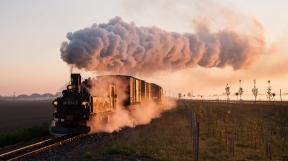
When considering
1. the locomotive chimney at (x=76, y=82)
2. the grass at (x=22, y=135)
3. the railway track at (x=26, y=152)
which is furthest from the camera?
the locomotive chimney at (x=76, y=82)

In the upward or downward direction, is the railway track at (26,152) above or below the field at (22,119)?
above

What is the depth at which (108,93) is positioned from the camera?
29375mm

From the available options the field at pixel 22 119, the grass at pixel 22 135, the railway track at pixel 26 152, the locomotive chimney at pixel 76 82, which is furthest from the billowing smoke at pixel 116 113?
the field at pixel 22 119

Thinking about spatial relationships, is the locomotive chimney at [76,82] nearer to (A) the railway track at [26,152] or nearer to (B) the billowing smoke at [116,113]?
(B) the billowing smoke at [116,113]

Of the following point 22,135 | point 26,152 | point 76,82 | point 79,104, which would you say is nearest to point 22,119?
point 22,135

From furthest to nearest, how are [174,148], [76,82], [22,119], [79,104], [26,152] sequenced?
[22,119], [76,82], [79,104], [174,148], [26,152]

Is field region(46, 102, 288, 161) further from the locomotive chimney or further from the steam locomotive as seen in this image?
the locomotive chimney

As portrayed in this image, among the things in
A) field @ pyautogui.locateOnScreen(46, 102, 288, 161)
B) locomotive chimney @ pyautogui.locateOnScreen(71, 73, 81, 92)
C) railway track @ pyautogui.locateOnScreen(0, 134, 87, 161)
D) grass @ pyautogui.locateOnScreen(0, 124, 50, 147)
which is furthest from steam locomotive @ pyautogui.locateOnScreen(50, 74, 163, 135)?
grass @ pyautogui.locateOnScreen(0, 124, 50, 147)

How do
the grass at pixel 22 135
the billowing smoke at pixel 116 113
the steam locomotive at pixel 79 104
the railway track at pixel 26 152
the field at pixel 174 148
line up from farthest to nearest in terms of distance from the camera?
the billowing smoke at pixel 116 113 < the steam locomotive at pixel 79 104 < the grass at pixel 22 135 < the field at pixel 174 148 < the railway track at pixel 26 152

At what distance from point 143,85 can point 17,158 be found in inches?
955

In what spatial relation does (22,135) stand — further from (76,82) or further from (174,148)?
(174,148)

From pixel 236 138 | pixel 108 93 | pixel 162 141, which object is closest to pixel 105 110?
pixel 108 93

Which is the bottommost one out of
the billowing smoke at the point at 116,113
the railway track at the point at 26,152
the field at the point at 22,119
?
the field at the point at 22,119

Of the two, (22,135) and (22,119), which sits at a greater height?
(22,135)
